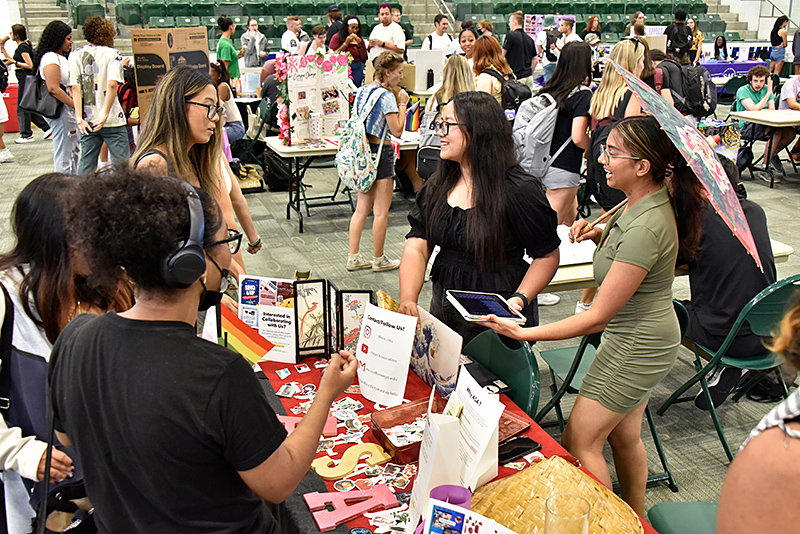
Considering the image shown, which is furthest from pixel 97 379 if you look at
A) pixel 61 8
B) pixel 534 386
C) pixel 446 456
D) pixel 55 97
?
pixel 61 8

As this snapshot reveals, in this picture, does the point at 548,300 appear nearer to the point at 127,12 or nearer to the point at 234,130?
the point at 234,130

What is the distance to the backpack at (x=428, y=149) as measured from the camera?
15.4 feet

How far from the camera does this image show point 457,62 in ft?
16.6

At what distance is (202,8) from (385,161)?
12.0m

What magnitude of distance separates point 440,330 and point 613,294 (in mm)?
536

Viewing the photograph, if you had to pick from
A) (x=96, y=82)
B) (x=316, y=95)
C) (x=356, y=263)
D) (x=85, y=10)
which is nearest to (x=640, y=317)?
(x=356, y=263)

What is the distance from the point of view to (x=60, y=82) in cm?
599

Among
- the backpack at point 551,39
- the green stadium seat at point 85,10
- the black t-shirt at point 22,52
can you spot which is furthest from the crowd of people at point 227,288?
the green stadium seat at point 85,10

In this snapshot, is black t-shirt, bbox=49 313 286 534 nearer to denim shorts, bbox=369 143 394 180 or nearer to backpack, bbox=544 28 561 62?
denim shorts, bbox=369 143 394 180

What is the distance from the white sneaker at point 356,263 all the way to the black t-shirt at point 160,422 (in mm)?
3852

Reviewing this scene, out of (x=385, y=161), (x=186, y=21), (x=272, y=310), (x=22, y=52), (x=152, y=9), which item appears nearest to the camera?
(x=272, y=310)

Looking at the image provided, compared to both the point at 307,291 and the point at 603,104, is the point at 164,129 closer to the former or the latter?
the point at 307,291

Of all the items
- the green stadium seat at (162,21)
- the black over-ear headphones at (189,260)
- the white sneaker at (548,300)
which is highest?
the green stadium seat at (162,21)

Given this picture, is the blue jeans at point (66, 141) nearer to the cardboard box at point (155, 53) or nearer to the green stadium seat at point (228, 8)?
the cardboard box at point (155, 53)
